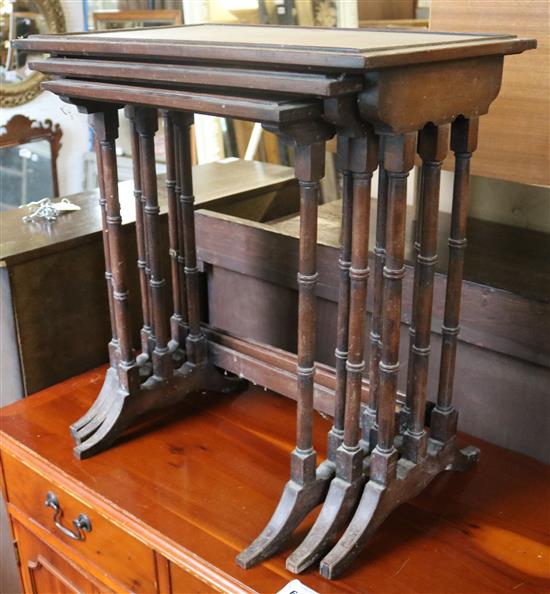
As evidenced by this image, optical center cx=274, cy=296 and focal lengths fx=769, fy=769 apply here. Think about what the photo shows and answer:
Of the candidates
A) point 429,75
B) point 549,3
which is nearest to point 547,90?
point 549,3

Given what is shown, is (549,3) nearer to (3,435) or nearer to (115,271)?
(115,271)

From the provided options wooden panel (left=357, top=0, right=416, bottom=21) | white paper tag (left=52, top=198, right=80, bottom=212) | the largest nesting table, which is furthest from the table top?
wooden panel (left=357, top=0, right=416, bottom=21)

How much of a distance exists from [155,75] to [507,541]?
0.78 metres

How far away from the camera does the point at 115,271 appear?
1.23 meters

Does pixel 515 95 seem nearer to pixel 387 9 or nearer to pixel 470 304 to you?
pixel 470 304

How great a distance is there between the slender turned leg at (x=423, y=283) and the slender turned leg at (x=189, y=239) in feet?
1.42

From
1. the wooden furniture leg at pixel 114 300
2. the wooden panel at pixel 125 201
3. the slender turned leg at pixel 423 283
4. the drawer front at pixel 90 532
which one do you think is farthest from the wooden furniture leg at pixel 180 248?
the slender turned leg at pixel 423 283

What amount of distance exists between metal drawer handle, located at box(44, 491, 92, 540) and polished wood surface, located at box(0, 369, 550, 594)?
0.02 metres

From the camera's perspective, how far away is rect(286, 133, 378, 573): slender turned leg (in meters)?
0.90

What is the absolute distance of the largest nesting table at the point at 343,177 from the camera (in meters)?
0.83

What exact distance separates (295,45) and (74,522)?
0.85 meters

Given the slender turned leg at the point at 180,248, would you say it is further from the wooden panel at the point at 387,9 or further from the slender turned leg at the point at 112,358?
the wooden panel at the point at 387,9

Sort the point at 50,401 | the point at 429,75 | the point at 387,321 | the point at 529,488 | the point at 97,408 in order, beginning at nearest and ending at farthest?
the point at 429,75 < the point at 387,321 < the point at 529,488 < the point at 97,408 < the point at 50,401

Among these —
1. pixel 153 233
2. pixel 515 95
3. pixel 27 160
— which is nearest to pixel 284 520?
pixel 153 233
